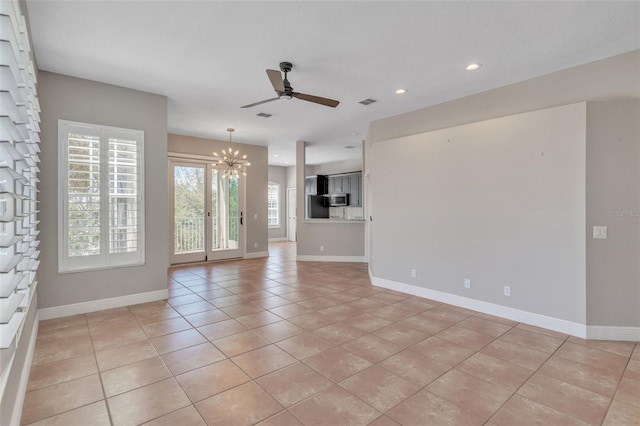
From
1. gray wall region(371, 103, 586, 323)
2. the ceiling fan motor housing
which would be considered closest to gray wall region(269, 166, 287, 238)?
gray wall region(371, 103, 586, 323)

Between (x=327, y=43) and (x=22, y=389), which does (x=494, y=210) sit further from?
(x=22, y=389)

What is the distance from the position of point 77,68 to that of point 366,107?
3866 mm

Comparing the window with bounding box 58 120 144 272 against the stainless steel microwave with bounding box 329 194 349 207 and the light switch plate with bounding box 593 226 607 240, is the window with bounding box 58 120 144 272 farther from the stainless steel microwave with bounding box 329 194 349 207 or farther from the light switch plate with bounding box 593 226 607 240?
the stainless steel microwave with bounding box 329 194 349 207

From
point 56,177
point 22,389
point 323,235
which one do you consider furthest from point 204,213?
point 22,389

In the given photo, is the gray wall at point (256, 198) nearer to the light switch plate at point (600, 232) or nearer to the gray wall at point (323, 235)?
the gray wall at point (323, 235)

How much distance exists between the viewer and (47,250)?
365 centimetres

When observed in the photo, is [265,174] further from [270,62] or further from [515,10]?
[515,10]

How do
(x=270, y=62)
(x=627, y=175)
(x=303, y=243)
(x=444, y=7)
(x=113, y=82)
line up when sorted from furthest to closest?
(x=303, y=243) < (x=113, y=82) < (x=270, y=62) < (x=627, y=175) < (x=444, y=7)

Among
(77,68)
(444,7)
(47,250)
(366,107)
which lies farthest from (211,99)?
(444,7)

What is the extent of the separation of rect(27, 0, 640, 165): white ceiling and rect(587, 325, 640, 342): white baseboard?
2.83 m

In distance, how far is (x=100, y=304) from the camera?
4008 millimetres

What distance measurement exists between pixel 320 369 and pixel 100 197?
3546 millimetres

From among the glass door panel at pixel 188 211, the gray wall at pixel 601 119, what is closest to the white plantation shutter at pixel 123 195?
the glass door panel at pixel 188 211

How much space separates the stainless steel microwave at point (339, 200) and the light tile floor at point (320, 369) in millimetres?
6365
